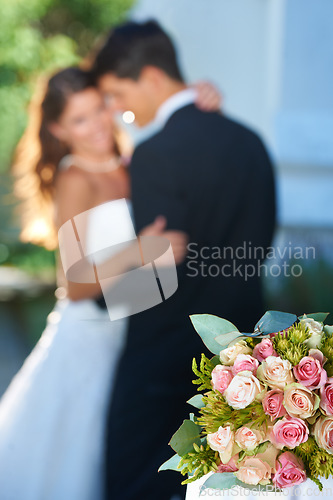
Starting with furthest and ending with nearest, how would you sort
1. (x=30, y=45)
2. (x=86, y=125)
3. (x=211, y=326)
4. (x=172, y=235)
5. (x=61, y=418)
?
(x=30, y=45)
(x=86, y=125)
(x=172, y=235)
(x=61, y=418)
(x=211, y=326)

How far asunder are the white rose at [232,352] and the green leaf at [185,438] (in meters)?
0.12

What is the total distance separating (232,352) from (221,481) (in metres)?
0.21

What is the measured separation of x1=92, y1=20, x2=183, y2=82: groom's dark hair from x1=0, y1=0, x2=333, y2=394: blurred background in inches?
2.0

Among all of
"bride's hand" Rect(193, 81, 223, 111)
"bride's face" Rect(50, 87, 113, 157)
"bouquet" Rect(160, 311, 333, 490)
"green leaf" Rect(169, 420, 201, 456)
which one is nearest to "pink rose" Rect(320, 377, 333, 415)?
"bouquet" Rect(160, 311, 333, 490)

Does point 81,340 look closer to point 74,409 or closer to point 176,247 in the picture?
point 74,409

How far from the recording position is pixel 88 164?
2350mm

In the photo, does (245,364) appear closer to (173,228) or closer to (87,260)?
(173,228)

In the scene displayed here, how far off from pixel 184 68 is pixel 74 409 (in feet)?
4.66

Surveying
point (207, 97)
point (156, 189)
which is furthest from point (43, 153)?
point (207, 97)

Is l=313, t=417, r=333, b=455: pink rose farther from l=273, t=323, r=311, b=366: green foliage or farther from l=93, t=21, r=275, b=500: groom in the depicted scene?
l=93, t=21, r=275, b=500: groom

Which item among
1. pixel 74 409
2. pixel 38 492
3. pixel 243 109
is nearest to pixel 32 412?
pixel 74 409

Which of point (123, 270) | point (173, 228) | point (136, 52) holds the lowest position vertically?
point (123, 270)

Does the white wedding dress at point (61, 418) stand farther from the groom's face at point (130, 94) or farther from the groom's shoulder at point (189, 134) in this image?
the groom's face at point (130, 94)

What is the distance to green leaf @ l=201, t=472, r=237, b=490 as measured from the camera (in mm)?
924
